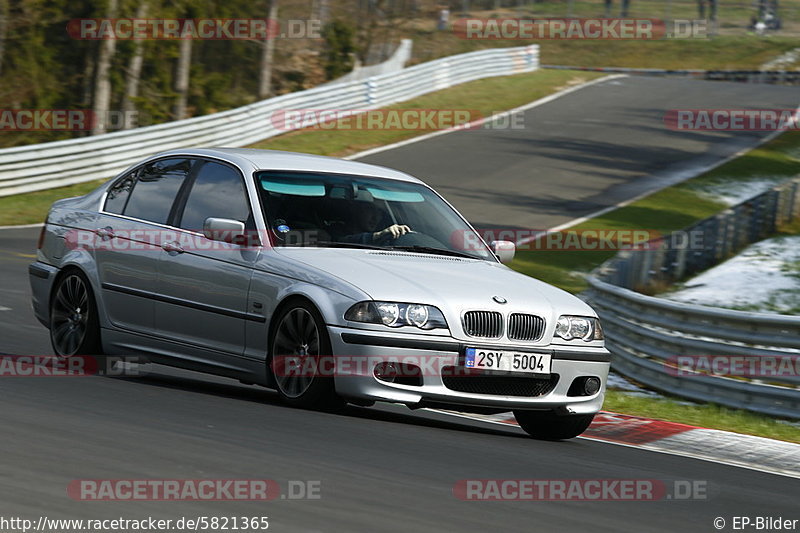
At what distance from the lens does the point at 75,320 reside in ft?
30.2

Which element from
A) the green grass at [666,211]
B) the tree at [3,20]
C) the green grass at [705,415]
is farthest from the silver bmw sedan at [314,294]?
the tree at [3,20]

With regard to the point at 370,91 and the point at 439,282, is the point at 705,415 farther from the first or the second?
the point at 370,91

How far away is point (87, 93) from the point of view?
4934 cm

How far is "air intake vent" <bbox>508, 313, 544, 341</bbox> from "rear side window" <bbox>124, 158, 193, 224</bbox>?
261cm

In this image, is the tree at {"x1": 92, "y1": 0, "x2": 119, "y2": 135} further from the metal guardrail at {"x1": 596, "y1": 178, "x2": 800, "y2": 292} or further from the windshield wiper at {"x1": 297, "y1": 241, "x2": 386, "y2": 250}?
the windshield wiper at {"x1": 297, "y1": 241, "x2": 386, "y2": 250}

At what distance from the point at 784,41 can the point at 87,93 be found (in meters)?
39.6

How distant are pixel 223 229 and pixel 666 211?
1822cm

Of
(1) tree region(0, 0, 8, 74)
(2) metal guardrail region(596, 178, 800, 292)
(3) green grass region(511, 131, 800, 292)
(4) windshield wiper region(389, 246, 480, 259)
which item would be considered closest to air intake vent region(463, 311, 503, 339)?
(4) windshield wiper region(389, 246, 480, 259)

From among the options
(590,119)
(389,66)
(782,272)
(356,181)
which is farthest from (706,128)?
(356,181)

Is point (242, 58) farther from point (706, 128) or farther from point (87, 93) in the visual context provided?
point (706, 128)

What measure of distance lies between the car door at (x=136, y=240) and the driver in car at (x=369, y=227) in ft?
4.25

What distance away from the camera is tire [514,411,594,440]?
8.11 metres

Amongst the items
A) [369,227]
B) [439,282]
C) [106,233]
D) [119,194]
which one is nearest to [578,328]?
[439,282]

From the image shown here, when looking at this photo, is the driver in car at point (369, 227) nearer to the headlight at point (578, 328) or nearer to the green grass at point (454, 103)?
the headlight at point (578, 328)
